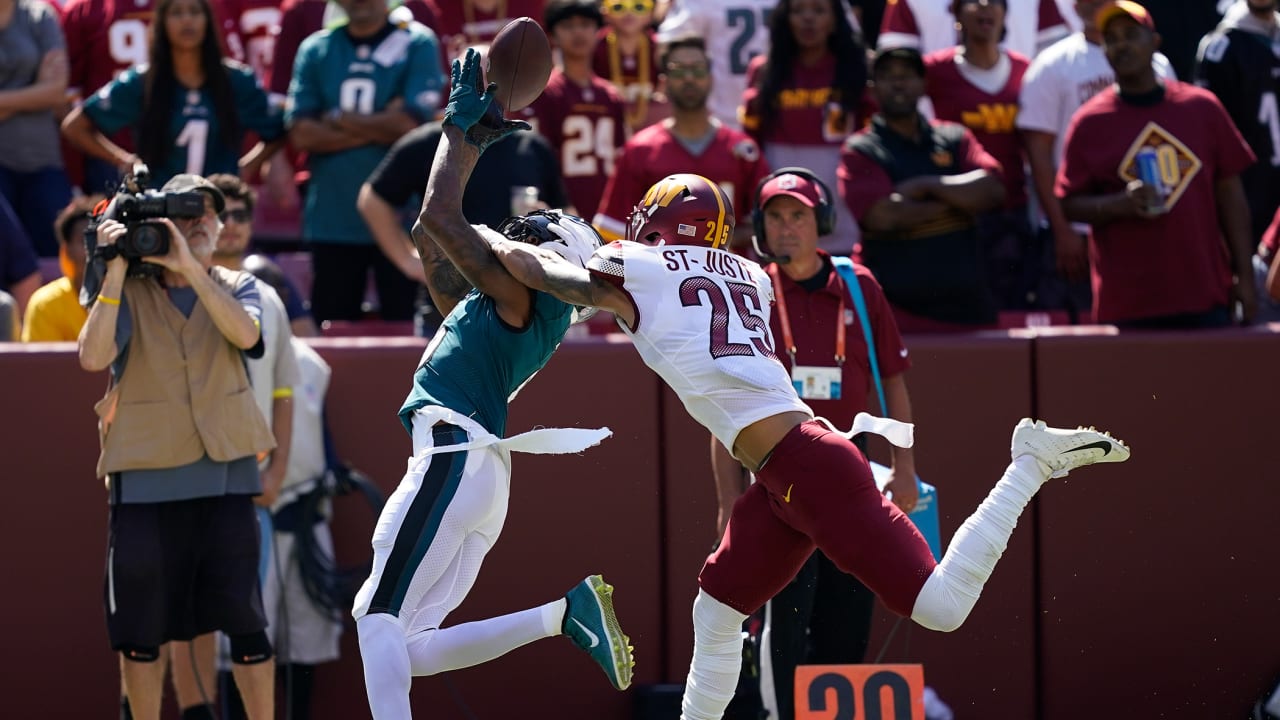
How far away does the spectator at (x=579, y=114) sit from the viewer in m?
8.89

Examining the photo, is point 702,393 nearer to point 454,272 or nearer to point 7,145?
point 454,272

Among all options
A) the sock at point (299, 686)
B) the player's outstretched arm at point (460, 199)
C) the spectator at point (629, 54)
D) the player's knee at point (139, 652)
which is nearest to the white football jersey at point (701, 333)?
the player's outstretched arm at point (460, 199)

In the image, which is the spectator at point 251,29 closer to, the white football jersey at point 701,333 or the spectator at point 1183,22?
the white football jersey at point 701,333

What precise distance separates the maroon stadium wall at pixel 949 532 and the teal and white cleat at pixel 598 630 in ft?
6.92

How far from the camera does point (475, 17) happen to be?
31.9 feet

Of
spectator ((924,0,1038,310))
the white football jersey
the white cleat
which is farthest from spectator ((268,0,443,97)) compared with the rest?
the white cleat

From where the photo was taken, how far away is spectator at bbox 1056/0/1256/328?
7.45m

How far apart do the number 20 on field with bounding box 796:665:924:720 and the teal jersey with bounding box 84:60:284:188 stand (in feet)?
13.9

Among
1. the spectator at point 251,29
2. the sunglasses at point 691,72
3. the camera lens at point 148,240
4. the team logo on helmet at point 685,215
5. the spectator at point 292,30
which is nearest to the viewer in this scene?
the team logo on helmet at point 685,215

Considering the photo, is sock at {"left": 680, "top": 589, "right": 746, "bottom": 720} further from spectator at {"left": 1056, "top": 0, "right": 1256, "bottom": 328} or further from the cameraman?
spectator at {"left": 1056, "top": 0, "right": 1256, "bottom": 328}

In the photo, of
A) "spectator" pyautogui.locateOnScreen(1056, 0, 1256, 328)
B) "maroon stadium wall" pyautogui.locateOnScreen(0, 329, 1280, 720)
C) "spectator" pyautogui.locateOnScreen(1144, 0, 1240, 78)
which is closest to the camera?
"maroon stadium wall" pyautogui.locateOnScreen(0, 329, 1280, 720)

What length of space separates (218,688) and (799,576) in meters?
2.52

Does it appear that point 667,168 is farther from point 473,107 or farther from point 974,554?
point 974,554

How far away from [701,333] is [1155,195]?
9.88ft
